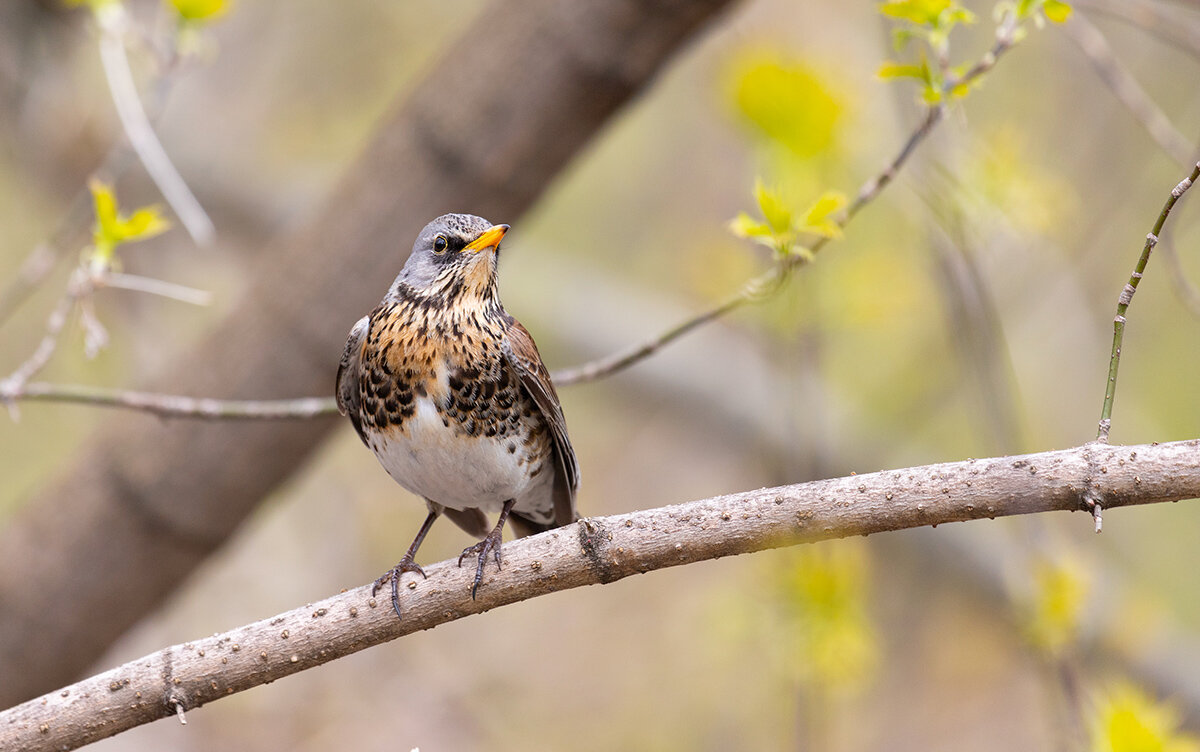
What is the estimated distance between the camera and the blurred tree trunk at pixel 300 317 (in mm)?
3762

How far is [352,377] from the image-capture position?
→ 128 inches

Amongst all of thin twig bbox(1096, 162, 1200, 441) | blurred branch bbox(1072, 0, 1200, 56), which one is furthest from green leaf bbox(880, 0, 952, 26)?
blurred branch bbox(1072, 0, 1200, 56)

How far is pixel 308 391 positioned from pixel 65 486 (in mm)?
1154

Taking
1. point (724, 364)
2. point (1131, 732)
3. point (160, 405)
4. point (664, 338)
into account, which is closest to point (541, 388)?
point (664, 338)

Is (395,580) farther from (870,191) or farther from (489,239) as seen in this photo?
(870,191)

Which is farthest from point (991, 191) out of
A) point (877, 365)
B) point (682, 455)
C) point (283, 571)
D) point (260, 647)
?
point (283, 571)

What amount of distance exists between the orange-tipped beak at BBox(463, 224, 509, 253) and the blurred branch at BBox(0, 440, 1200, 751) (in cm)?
102

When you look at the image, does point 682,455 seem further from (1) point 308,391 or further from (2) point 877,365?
(1) point 308,391

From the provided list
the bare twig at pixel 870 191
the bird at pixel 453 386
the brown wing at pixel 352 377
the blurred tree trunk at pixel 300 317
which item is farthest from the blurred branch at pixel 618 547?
the blurred tree trunk at pixel 300 317

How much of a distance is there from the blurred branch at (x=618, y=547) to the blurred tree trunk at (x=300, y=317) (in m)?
1.77

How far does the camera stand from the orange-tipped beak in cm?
320

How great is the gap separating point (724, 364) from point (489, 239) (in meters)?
3.35

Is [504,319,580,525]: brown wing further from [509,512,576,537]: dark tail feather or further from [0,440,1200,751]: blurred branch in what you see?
[0,440,1200,751]: blurred branch

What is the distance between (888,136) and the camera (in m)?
6.24
